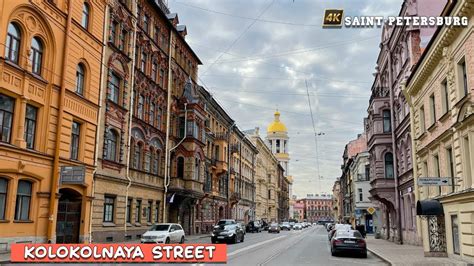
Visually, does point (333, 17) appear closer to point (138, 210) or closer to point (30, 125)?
point (30, 125)

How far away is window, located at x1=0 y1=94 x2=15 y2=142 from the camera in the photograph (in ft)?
60.7

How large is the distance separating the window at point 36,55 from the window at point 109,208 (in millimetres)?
9359

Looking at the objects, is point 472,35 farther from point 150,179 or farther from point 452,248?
point 150,179

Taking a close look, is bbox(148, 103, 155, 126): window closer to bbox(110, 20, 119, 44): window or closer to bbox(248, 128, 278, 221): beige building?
bbox(110, 20, 119, 44): window

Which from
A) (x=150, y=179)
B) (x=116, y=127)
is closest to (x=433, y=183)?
(x=116, y=127)

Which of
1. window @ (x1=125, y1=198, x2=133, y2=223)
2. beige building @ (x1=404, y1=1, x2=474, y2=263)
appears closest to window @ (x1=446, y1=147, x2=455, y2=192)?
beige building @ (x1=404, y1=1, x2=474, y2=263)

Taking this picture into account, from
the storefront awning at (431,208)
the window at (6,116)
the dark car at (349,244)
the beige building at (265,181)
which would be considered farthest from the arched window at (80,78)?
the beige building at (265,181)

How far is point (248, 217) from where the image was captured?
76.3m

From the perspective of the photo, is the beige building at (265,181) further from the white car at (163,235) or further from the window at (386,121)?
the white car at (163,235)

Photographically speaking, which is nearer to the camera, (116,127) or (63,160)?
(63,160)

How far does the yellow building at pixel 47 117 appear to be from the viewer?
18.7 m

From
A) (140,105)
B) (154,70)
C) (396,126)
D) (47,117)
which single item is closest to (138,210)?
(140,105)

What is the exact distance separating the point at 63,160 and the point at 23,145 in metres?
3.12

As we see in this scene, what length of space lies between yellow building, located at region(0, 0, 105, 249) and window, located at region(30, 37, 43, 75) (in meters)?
0.02
